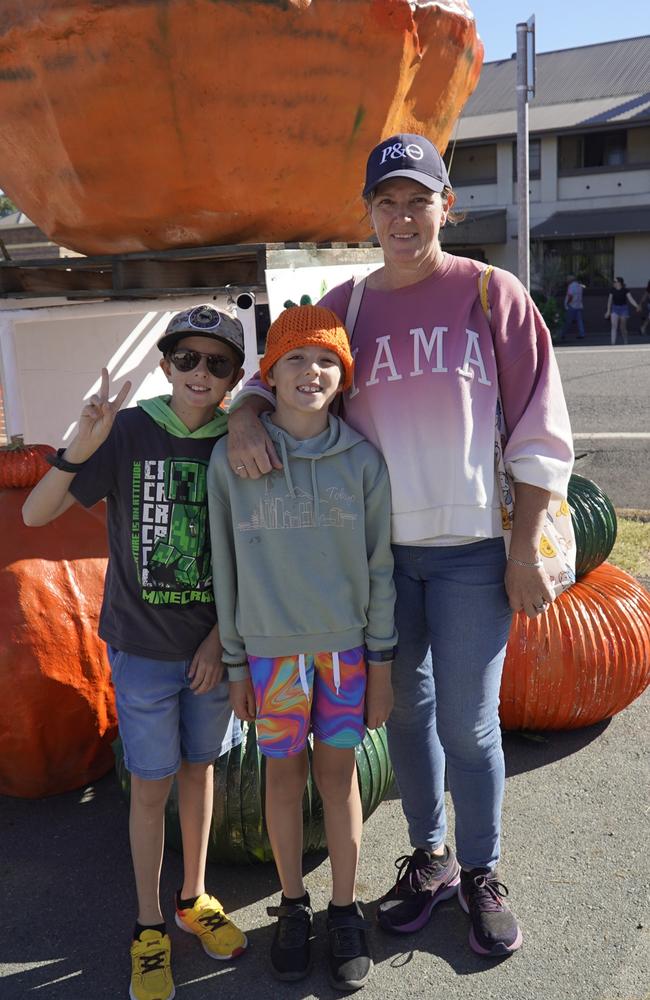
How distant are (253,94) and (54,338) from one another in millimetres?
1923

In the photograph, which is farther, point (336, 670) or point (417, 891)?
point (417, 891)

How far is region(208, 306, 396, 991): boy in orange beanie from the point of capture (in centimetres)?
220

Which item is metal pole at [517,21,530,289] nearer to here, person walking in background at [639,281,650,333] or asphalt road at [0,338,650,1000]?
asphalt road at [0,338,650,1000]

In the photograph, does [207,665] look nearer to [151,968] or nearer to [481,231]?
[151,968]

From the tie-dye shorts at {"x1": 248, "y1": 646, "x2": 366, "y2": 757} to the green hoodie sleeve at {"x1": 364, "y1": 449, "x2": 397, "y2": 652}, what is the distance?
70mm

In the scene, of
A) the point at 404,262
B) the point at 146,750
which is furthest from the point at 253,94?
the point at 146,750

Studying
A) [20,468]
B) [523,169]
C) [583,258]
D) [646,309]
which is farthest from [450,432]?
[583,258]

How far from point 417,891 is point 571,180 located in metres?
30.6

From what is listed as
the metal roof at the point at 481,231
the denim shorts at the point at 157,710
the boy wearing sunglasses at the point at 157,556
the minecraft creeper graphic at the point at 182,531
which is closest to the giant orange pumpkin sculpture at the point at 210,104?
the boy wearing sunglasses at the point at 157,556

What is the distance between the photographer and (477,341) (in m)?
2.21

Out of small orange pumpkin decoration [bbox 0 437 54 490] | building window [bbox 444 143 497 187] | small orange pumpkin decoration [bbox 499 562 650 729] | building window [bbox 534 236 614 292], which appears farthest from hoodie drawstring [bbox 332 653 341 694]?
building window [bbox 444 143 497 187]

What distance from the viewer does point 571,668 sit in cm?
339

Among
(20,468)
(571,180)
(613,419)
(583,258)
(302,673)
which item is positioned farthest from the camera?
(571,180)

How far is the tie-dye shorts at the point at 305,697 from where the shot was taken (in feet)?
7.46
